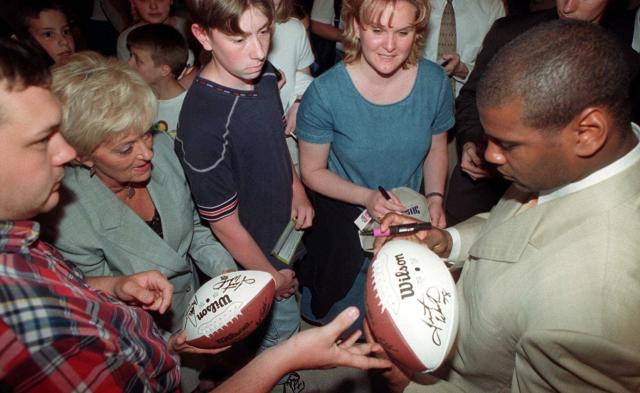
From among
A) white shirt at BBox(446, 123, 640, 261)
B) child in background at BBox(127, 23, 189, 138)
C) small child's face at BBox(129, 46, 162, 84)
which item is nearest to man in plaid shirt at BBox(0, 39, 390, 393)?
white shirt at BBox(446, 123, 640, 261)

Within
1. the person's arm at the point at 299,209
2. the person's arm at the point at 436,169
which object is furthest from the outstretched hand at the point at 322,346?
the person's arm at the point at 436,169

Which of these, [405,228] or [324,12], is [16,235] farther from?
[324,12]

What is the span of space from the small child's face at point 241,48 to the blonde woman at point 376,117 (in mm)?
320

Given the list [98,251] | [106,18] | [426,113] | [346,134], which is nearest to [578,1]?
[426,113]

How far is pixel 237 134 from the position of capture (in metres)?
1.67

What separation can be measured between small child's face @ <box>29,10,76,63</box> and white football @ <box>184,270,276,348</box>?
2303mm

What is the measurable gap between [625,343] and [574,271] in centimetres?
18

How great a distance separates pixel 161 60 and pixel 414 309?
7.47ft

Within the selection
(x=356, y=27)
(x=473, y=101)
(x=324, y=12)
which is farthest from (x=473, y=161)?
(x=324, y=12)

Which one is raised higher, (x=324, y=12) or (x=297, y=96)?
(x=324, y=12)

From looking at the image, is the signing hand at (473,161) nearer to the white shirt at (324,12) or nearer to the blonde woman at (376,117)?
the blonde woman at (376,117)

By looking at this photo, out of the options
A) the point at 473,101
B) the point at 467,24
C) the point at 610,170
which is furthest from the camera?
the point at 467,24

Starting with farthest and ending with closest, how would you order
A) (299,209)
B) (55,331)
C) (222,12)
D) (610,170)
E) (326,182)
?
(299,209)
(326,182)
(222,12)
(610,170)
(55,331)

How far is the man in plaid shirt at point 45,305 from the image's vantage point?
86cm
